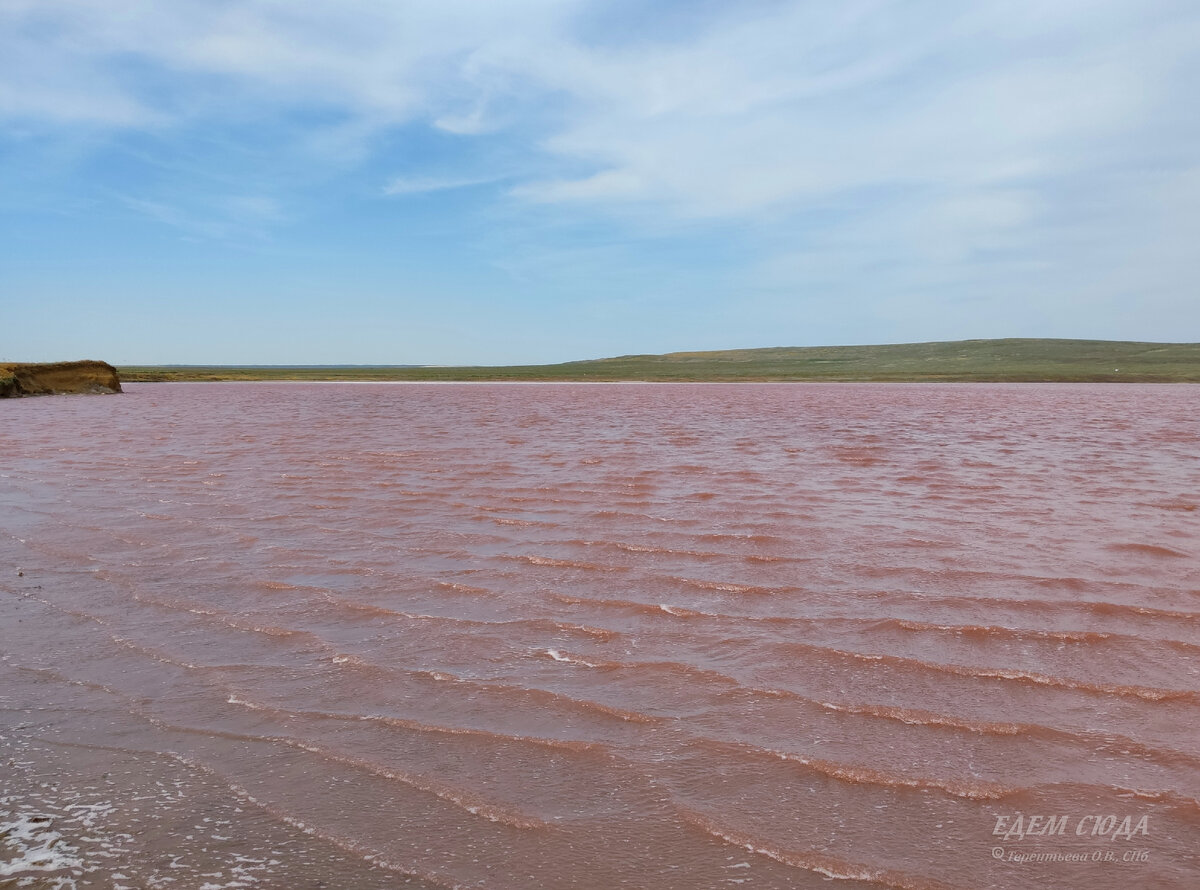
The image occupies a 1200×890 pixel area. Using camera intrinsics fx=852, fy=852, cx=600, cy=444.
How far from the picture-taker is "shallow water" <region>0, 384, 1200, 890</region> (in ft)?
9.93

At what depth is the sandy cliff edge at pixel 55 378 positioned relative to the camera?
36.2 m

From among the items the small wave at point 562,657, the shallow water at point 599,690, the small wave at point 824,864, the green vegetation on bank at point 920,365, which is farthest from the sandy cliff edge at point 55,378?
the small wave at point 824,864

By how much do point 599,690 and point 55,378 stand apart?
4220 centimetres

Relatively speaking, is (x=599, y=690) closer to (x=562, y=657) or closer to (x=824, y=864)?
(x=562, y=657)

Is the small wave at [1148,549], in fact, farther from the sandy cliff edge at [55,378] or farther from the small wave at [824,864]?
the sandy cliff edge at [55,378]

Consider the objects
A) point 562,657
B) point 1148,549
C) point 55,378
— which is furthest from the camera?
point 55,378

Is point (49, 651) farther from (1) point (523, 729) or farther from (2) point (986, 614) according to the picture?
(2) point (986, 614)

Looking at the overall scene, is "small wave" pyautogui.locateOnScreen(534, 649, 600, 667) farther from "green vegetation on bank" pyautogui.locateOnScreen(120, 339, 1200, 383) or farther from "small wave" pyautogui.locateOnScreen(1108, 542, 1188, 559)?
"green vegetation on bank" pyautogui.locateOnScreen(120, 339, 1200, 383)

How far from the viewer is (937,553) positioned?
7445mm

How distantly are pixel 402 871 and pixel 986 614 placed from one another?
4.33 metres

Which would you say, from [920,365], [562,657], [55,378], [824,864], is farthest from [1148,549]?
[920,365]

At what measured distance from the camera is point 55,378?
3850cm

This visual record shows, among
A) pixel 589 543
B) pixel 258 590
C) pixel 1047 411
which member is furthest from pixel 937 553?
pixel 1047 411

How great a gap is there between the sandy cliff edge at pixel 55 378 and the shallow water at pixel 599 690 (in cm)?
3183
